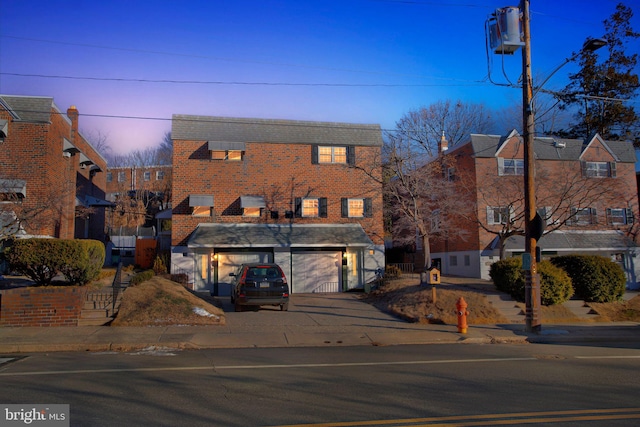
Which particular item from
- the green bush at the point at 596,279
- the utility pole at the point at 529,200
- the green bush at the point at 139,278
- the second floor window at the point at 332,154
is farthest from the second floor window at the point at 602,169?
the green bush at the point at 139,278

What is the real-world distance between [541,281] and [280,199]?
13.5 metres

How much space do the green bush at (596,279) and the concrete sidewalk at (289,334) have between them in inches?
79.2

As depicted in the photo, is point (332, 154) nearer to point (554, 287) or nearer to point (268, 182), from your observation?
point (268, 182)

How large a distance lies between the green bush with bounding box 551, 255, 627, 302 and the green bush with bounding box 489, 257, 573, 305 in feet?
3.91

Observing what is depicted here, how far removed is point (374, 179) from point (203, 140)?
28.9 ft

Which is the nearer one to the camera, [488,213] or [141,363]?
[141,363]

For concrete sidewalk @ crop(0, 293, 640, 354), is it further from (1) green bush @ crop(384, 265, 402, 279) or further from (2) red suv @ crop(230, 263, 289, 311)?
(1) green bush @ crop(384, 265, 402, 279)

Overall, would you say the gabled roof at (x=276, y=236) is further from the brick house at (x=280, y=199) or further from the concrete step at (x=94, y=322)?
the concrete step at (x=94, y=322)

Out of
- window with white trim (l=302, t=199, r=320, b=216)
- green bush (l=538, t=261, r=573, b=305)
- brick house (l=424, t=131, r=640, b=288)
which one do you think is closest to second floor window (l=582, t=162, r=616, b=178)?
brick house (l=424, t=131, r=640, b=288)

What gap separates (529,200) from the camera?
605 inches

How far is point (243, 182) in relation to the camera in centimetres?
2645

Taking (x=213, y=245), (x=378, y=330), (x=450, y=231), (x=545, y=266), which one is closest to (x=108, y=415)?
(x=378, y=330)

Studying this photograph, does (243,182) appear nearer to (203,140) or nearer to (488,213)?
(203,140)

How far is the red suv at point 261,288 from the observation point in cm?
1762
